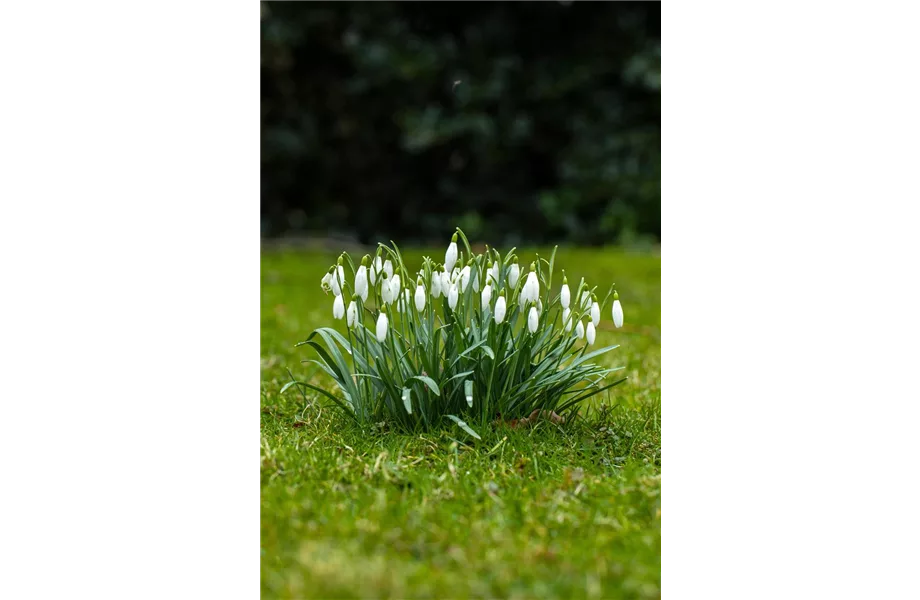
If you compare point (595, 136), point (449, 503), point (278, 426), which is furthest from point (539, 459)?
point (595, 136)

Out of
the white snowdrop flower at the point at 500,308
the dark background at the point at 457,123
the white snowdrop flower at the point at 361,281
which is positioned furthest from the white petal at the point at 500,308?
the dark background at the point at 457,123

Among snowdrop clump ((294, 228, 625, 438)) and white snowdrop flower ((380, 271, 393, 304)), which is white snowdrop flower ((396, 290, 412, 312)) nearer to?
snowdrop clump ((294, 228, 625, 438))

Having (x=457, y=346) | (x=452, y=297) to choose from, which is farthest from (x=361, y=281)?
(x=457, y=346)

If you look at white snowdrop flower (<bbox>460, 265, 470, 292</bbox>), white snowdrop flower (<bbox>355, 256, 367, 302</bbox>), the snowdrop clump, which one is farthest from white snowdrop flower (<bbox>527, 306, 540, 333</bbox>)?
white snowdrop flower (<bbox>355, 256, 367, 302</bbox>)

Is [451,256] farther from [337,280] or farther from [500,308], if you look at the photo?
[337,280]

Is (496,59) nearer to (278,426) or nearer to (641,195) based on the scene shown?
(641,195)

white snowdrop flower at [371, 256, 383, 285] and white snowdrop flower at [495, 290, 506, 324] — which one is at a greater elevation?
white snowdrop flower at [371, 256, 383, 285]

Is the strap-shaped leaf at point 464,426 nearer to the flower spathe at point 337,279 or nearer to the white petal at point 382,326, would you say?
the white petal at point 382,326

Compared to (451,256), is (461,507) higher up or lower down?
lower down
